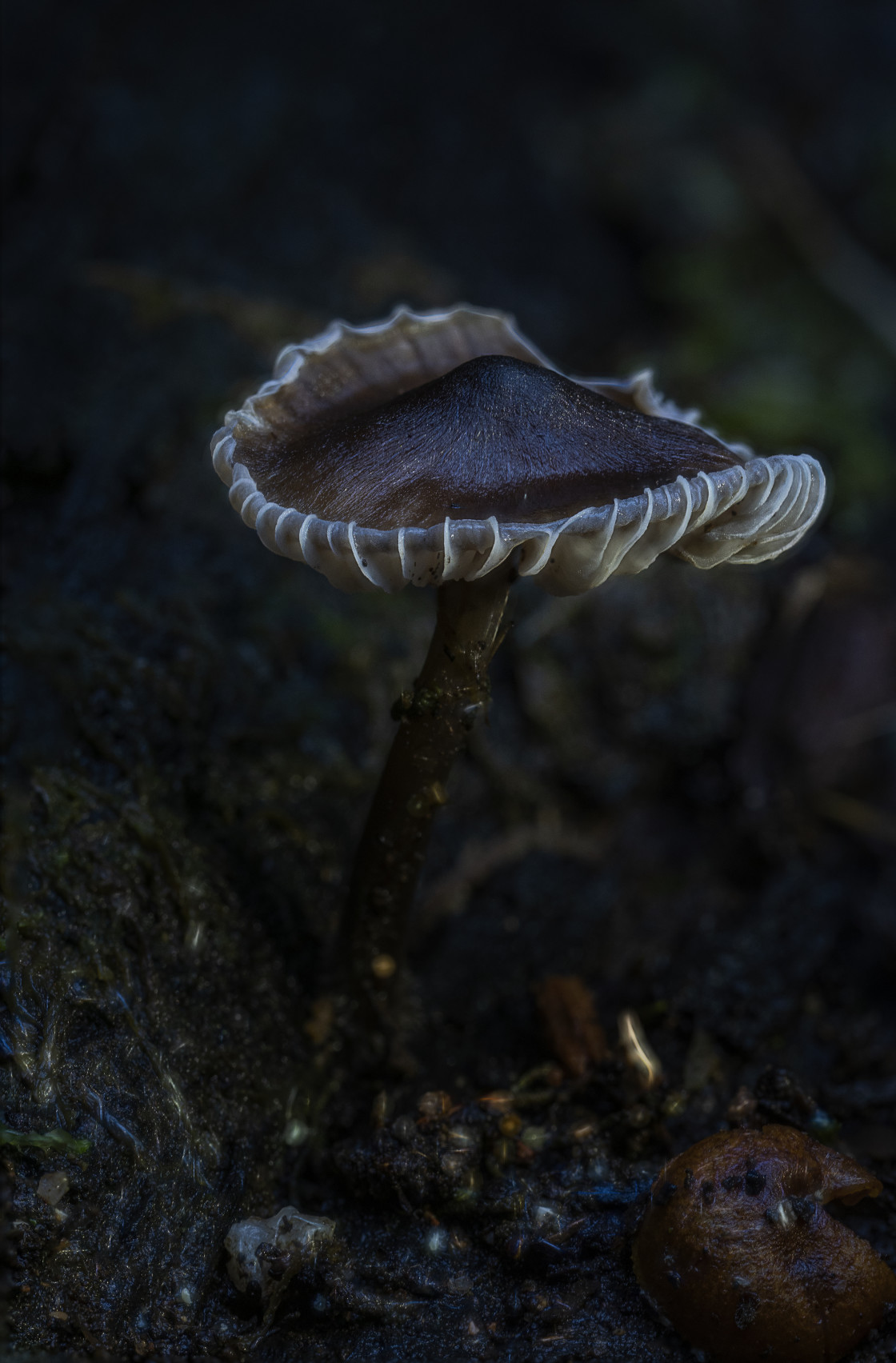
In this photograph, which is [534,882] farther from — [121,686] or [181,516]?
[181,516]

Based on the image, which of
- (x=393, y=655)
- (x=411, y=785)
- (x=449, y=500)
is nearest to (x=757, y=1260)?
(x=411, y=785)

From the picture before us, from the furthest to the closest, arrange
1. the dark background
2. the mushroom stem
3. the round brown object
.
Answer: the mushroom stem → the dark background → the round brown object

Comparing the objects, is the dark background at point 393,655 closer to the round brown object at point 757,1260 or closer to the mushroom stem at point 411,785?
the round brown object at point 757,1260

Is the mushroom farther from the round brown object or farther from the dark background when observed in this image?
the round brown object

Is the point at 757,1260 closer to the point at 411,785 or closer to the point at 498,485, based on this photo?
the point at 411,785

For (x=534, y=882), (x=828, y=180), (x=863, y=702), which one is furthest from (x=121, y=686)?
(x=828, y=180)

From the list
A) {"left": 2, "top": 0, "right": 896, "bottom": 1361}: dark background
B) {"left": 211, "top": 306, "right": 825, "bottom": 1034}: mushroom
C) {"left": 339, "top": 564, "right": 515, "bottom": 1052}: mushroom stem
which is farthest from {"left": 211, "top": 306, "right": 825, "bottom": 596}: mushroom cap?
{"left": 2, "top": 0, "right": 896, "bottom": 1361}: dark background

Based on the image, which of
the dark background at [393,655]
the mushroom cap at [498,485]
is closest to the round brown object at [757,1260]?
the dark background at [393,655]
